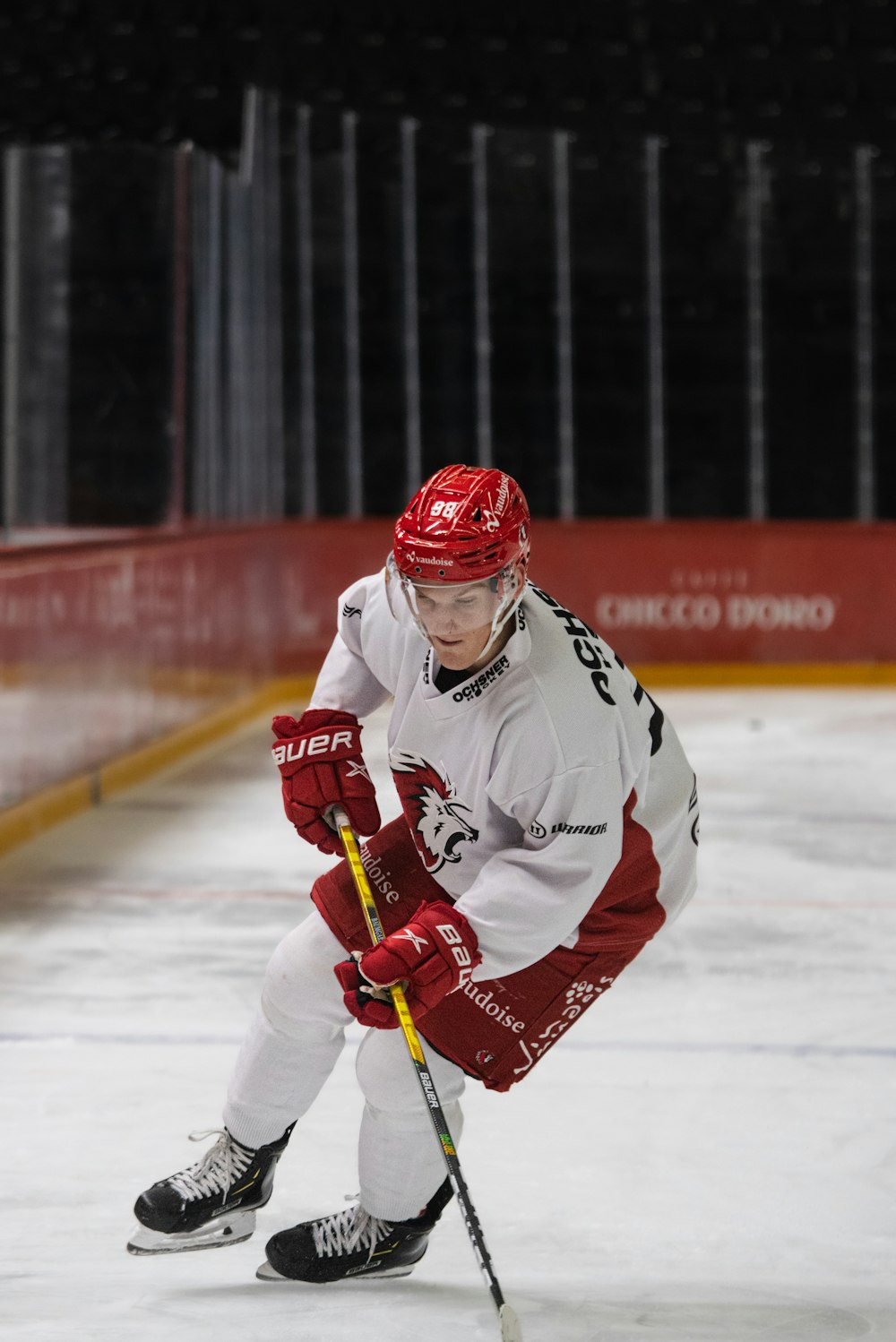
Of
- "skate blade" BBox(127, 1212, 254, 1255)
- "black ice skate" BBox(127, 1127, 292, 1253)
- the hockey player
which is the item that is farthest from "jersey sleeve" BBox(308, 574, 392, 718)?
"skate blade" BBox(127, 1212, 254, 1255)

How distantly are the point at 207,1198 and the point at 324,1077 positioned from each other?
0.75 feet

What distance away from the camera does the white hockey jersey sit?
2.05 metres

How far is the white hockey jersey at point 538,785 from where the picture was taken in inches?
80.7

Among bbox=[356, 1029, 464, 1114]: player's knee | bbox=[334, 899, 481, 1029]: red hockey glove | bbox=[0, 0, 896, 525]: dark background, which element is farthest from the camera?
bbox=[0, 0, 896, 525]: dark background

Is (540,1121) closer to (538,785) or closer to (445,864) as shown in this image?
(445,864)

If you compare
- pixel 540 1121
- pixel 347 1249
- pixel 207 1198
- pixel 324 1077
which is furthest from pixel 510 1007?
pixel 540 1121

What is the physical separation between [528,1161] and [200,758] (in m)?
4.29

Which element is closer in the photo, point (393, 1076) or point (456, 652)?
point (456, 652)

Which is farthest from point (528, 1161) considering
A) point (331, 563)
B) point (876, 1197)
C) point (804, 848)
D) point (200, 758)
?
point (331, 563)

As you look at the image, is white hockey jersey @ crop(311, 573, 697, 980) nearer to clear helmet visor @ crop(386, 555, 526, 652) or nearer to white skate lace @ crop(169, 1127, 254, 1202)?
clear helmet visor @ crop(386, 555, 526, 652)

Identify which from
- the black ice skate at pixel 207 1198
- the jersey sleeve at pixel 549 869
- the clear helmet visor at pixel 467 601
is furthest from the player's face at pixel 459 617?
the black ice skate at pixel 207 1198

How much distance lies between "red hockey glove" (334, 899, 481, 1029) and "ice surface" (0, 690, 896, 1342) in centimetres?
43

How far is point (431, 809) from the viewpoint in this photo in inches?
87.6

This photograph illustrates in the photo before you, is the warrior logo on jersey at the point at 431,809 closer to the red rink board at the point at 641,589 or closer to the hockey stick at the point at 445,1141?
the hockey stick at the point at 445,1141
